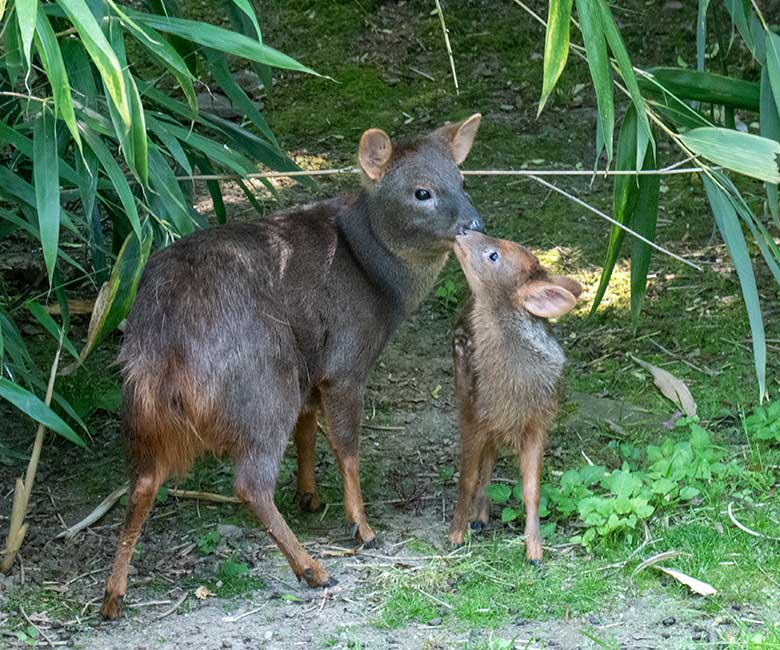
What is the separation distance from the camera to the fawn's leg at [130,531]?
14.1 feet

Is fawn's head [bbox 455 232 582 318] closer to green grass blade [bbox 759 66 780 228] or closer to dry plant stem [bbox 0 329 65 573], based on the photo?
green grass blade [bbox 759 66 780 228]

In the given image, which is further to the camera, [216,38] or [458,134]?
[458,134]

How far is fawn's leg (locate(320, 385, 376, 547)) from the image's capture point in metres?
4.91

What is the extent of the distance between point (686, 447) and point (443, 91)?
13.0 ft

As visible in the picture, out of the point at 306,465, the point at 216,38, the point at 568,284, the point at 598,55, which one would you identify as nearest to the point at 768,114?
the point at 568,284

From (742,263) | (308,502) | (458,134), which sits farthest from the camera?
(458,134)

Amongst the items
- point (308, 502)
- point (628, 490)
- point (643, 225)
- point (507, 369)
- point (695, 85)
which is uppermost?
point (695, 85)

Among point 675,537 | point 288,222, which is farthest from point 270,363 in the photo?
point 675,537

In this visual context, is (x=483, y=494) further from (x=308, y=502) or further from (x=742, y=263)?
(x=742, y=263)

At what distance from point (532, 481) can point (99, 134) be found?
6.41ft

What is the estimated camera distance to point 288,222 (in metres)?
5.00

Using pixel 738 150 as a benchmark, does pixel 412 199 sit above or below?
below

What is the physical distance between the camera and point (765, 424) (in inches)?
207

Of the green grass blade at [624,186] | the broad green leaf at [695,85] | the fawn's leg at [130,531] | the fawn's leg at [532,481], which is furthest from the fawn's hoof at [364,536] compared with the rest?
the broad green leaf at [695,85]
